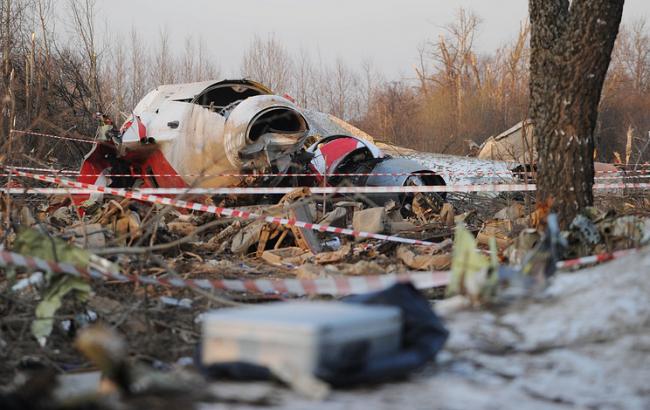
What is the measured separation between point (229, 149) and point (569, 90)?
18.1 ft

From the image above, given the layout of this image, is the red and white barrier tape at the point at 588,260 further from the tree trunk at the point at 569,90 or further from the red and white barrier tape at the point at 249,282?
the tree trunk at the point at 569,90

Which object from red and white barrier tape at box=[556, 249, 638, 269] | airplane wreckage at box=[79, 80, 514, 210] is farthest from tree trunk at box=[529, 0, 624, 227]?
airplane wreckage at box=[79, 80, 514, 210]

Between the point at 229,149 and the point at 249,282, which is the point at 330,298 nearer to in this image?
the point at 249,282

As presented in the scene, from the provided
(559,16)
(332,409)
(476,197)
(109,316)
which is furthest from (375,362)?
(476,197)

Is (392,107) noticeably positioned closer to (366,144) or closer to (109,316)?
(366,144)

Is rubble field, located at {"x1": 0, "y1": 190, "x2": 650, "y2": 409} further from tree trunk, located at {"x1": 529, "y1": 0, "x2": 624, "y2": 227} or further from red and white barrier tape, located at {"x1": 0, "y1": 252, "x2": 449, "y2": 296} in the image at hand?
tree trunk, located at {"x1": 529, "y1": 0, "x2": 624, "y2": 227}

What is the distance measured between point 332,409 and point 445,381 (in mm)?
562

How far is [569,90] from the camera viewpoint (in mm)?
5938

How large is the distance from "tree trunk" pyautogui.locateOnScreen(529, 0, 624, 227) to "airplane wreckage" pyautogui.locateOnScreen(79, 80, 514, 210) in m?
4.69

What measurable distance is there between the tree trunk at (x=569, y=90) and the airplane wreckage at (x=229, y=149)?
15.4 ft

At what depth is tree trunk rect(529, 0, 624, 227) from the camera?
5863 millimetres

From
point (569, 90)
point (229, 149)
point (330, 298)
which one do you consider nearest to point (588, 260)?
point (330, 298)

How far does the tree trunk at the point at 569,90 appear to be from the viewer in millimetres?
5863

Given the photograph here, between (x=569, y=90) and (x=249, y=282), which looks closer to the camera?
(x=249, y=282)
